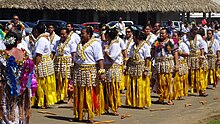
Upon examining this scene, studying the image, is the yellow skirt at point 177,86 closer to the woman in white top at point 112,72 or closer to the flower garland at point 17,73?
the woman in white top at point 112,72

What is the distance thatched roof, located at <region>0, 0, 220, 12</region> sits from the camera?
40.6m

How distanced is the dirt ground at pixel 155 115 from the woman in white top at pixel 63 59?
511 mm

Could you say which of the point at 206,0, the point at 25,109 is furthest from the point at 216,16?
the point at 25,109

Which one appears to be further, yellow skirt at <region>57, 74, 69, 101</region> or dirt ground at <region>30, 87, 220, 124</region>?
yellow skirt at <region>57, 74, 69, 101</region>

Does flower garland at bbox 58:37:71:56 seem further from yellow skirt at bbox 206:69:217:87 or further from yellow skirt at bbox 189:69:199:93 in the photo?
yellow skirt at bbox 206:69:217:87

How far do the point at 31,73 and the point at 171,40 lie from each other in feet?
20.5

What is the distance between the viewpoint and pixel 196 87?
1805 centimetres

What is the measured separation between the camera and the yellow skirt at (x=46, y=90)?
14422 millimetres

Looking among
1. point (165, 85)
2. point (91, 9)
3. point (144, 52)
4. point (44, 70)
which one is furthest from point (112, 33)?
point (91, 9)

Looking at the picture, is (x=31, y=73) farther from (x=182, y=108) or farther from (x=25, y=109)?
(x=182, y=108)

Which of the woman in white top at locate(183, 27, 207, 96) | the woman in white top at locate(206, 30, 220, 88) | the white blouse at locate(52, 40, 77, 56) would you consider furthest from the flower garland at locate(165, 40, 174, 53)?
the woman in white top at locate(206, 30, 220, 88)

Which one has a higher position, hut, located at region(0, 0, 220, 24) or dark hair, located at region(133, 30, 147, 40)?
hut, located at region(0, 0, 220, 24)

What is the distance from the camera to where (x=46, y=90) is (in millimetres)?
14516

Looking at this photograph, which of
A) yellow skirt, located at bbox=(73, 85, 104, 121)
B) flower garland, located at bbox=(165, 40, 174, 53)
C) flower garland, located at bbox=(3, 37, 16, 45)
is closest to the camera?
flower garland, located at bbox=(3, 37, 16, 45)
